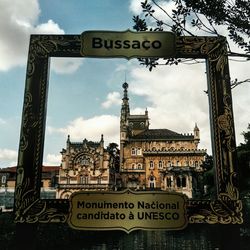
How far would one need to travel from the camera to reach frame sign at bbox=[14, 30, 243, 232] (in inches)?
136

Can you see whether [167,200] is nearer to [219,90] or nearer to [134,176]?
[219,90]

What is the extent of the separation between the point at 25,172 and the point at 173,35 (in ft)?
8.48

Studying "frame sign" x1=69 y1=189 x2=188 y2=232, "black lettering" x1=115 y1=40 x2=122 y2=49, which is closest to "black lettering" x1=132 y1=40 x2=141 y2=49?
"black lettering" x1=115 y1=40 x2=122 y2=49

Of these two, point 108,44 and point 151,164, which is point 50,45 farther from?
point 151,164

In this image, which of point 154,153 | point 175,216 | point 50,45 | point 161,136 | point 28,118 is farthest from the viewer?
point 161,136

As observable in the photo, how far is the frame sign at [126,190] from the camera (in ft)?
11.4

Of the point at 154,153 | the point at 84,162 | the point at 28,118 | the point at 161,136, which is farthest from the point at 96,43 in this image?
the point at 161,136

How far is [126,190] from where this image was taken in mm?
3523

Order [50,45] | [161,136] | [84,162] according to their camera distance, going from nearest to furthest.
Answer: [50,45] → [84,162] → [161,136]

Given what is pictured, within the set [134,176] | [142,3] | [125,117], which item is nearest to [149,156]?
[134,176]

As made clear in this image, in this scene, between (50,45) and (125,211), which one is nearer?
(125,211)

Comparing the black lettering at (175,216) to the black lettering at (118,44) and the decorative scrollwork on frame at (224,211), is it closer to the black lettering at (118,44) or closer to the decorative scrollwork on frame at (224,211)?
the decorative scrollwork on frame at (224,211)

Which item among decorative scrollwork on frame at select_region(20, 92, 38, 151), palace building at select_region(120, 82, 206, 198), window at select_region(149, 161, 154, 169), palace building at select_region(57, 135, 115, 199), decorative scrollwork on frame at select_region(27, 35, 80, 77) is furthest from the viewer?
window at select_region(149, 161, 154, 169)

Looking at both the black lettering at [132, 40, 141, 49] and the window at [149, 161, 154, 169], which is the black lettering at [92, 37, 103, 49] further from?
the window at [149, 161, 154, 169]
